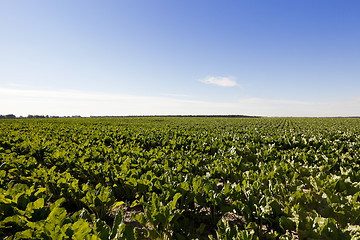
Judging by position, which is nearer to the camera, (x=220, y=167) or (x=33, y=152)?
(x=220, y=167)

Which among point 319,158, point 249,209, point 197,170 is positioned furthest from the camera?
point 319,158

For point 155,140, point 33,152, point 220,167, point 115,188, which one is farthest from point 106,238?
point 155,140

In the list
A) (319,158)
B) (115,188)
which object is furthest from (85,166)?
(319,158)

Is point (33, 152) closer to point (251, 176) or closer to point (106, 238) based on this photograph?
point (106, 238)

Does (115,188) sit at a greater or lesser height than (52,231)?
lesser

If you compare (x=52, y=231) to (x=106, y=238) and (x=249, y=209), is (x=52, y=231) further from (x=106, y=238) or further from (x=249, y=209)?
(x=249, y=209)

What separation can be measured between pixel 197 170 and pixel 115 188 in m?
2.44

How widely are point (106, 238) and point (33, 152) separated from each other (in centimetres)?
733

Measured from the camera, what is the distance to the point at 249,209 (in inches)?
119

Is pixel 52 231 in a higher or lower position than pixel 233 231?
higher

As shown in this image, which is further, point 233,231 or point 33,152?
point 33,152

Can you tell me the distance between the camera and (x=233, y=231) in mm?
2434

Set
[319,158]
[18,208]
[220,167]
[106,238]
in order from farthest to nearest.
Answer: [319,158]
[220,167]
[18,208]
[106,238]

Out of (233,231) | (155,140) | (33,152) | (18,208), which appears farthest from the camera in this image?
(155,140)
